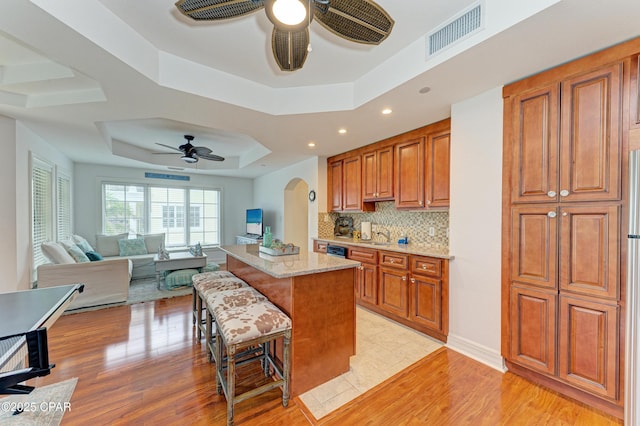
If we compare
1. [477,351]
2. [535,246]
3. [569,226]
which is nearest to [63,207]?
[477,351]

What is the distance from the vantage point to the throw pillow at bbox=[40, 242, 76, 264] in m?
3.47

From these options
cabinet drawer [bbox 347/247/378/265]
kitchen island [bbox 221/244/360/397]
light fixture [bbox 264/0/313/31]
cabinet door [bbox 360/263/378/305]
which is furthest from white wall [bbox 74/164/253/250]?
light fixture [bbox 264/0/313/31]

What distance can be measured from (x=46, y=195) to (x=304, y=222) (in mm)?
4695

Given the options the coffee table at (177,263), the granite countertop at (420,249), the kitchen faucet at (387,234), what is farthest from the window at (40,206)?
the kitchen faucet at (387,234)

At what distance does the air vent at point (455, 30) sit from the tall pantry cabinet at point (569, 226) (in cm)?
77

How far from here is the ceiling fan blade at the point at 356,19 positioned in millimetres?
1267

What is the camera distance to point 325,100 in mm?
2721

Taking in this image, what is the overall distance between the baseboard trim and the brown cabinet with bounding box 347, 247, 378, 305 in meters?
1.02

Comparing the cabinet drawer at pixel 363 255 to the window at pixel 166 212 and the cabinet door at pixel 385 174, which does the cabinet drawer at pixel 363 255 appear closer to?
the cabinet door at pixel 385 174

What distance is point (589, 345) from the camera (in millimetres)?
1770

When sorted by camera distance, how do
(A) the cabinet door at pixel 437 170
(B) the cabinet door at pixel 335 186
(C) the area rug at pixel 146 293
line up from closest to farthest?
(A) the cabinet door at pixel 437 170 < (C) the area rug at pixel 146 293 < (B) the cabinet door at pixel 335 186

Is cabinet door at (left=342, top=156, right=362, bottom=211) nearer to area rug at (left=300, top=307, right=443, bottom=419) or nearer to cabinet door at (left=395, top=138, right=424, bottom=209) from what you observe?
cabinet door at (left=395, top=138, right=424, bottom=209)

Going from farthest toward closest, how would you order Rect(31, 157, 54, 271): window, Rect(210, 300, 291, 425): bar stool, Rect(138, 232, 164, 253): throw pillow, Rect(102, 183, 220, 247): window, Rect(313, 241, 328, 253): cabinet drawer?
Rect(102, 183, 220, 247): window, Rect(138, 232, 164, 253): throw pillow, Rect(313, 241, 328, 253): cabinet drawer, Rect(31, 157, 54, 271): window, Rect(210, 300, 291, 425): bar stool

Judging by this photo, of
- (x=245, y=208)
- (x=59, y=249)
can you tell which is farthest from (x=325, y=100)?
(x=245, y=208)
